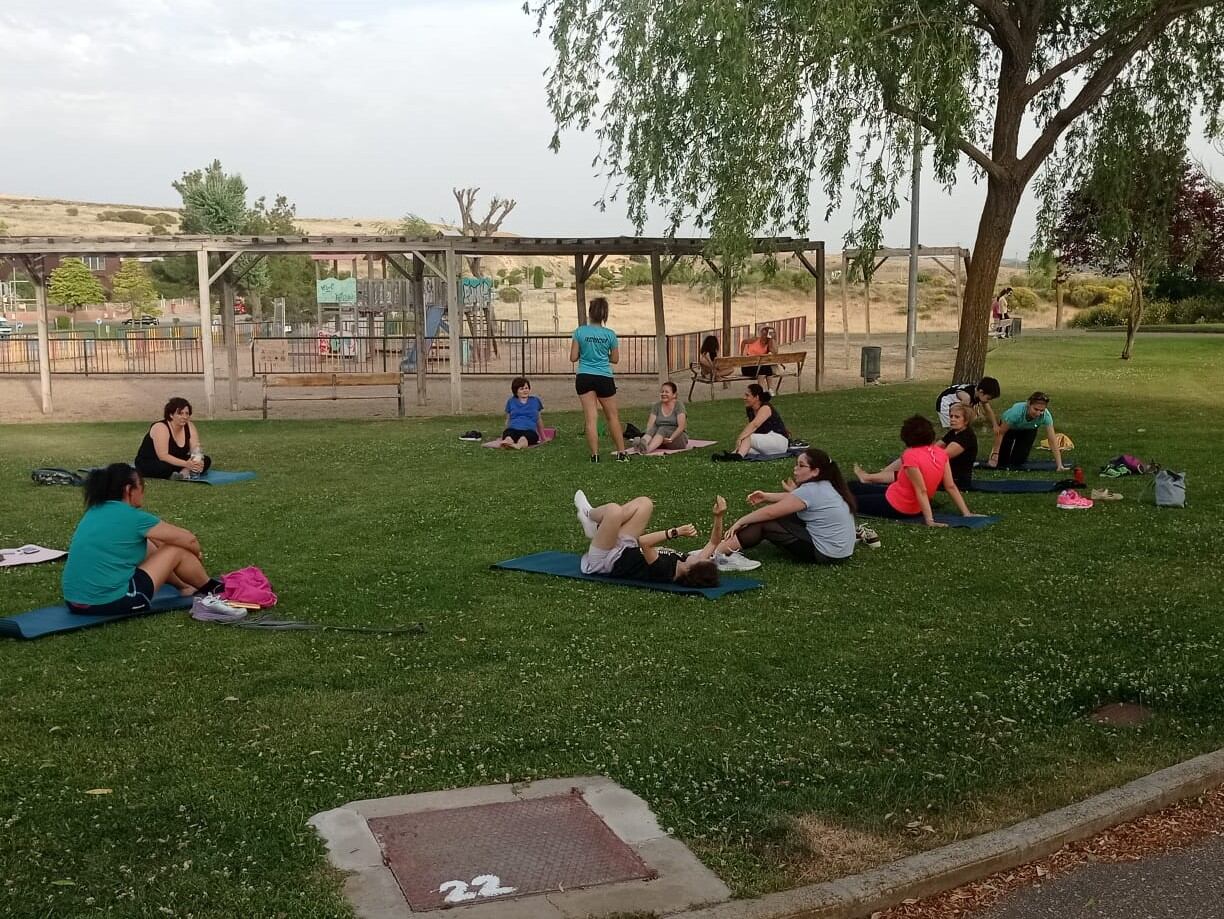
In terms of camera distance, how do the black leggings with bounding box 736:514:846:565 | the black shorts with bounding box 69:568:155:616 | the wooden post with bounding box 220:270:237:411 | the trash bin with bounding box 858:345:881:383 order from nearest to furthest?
1. the black shorts with bounding box 69:568:155:616
2. the black leggings with bounding box 736:514:846:565
3. the wooden post with bounding box 220:270:237:411
4. the trash bin with bounding box 858:345:881:383

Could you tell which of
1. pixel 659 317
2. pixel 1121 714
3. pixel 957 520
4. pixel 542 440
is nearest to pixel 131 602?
pixel 1121 714

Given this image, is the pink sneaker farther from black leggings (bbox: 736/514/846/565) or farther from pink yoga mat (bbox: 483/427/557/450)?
pink yoga mat (bbox: 483/427/557/450)

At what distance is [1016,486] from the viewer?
1165 cm

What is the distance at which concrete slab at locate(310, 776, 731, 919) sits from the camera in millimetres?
3791

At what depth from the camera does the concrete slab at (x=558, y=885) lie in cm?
379

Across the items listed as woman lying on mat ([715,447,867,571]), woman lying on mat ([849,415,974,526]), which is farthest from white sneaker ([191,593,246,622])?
woman lying on mat ([849,415,974,526])

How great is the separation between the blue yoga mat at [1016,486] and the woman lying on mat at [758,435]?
2.57 metres

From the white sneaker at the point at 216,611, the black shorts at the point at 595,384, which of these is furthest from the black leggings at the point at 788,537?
the black shorts at the point at 595,384

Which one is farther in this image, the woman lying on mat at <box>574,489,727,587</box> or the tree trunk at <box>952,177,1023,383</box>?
the tree trunk at <box>952,177,1023,383</box>

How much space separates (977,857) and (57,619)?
5.32 metres

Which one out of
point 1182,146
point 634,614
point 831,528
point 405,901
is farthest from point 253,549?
point 1182,146

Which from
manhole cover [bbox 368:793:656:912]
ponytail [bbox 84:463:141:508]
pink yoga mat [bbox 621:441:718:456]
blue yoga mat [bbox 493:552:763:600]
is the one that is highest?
ponytail [bbox 84:463:141:508]

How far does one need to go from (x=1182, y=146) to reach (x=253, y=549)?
14712 mm

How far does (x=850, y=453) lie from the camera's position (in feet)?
46.6
